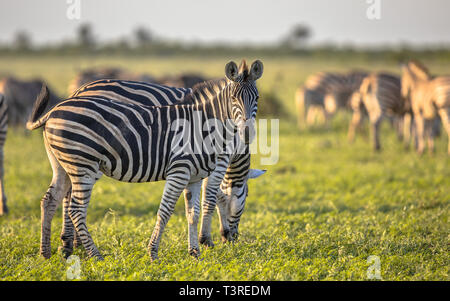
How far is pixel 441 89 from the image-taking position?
1399 cm

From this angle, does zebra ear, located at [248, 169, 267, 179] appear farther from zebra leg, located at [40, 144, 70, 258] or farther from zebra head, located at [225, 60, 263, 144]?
zebra leg, located at [40, 144, 70, 258]

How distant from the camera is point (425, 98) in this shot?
14.6 meters

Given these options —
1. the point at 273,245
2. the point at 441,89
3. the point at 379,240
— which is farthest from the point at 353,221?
the point at 441,89

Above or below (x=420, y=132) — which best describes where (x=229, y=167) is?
below

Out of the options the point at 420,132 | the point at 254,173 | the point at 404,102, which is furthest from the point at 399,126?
the point at 254,173

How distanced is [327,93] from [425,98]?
623cm

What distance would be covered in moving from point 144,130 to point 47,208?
156 cm

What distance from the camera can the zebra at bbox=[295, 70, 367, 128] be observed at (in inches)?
793

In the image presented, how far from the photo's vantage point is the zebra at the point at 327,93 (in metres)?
20.1

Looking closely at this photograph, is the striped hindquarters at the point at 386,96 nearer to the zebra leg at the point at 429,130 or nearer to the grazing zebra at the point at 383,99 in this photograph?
the grazing zebra at the point at 383,99

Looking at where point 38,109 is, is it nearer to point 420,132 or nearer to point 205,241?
point 205,241

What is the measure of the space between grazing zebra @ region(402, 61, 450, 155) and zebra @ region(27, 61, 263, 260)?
984 cm

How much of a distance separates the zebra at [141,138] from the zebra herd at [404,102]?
10.0m
